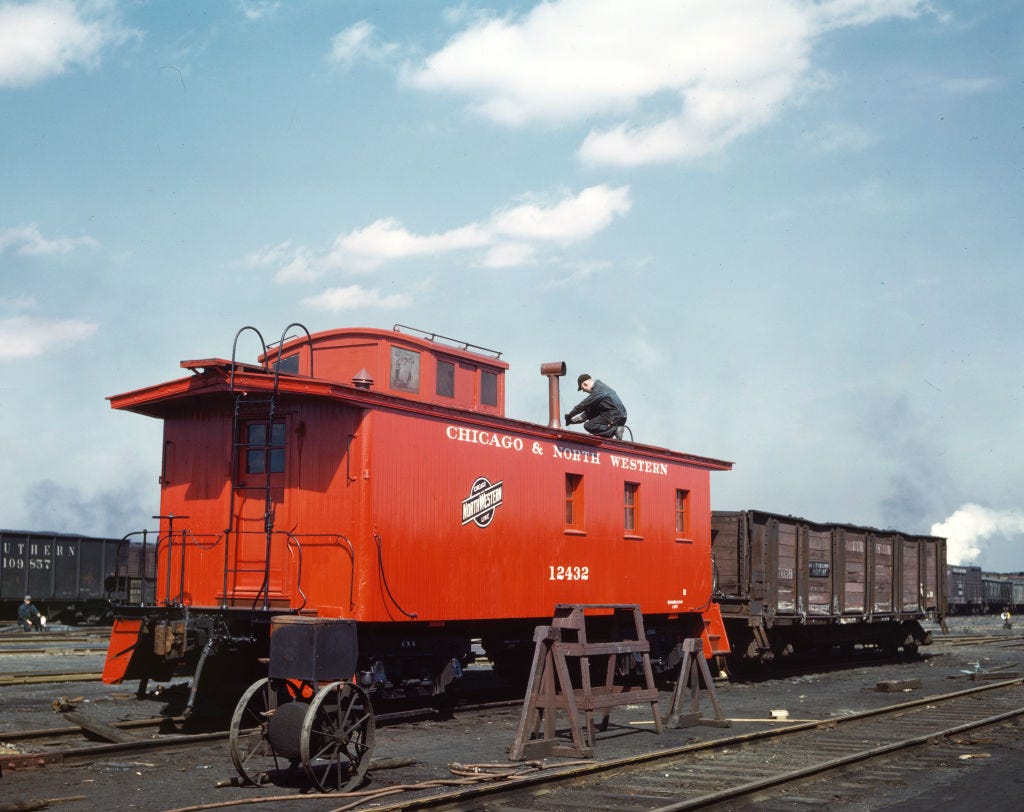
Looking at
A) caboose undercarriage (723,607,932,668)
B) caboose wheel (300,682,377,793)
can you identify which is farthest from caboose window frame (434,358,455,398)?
caboose undercarriage (723,607,932,668)

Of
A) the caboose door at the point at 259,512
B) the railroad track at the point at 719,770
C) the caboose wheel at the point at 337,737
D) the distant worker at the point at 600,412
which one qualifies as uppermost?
the distant worker at the point at 600,412

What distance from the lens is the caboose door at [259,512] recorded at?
1319cm

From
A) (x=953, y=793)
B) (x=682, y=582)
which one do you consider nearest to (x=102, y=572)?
(x=682, y=582)

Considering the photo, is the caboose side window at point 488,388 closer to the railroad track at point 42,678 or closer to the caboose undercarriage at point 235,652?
the caboose undercarriage at point 235,652

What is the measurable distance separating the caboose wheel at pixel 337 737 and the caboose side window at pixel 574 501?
6751 millimetres

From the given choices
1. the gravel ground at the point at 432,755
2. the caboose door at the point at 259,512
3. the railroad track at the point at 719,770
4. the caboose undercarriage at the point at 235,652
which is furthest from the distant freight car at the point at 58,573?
the railroad track at the point at 719,770

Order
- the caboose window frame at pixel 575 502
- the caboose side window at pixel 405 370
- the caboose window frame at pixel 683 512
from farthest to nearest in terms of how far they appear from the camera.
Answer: the caboose window frame at pixel 683 512 < the caboose window frame at pixel 575 502 < the caboose side window at pixel 405 370

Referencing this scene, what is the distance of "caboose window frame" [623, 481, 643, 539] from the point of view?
1744 centimetres

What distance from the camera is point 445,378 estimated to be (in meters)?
16.2

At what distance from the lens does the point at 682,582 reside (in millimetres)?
18641

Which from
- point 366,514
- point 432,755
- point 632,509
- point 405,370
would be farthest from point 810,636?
point 432,755

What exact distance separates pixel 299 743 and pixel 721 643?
11.3 m

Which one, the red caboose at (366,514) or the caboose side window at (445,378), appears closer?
the red caboose at (366,514)

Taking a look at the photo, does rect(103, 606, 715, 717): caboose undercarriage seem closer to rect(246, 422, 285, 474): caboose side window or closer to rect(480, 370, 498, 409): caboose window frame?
rect(246, 422, 285, 474): caboose side window
